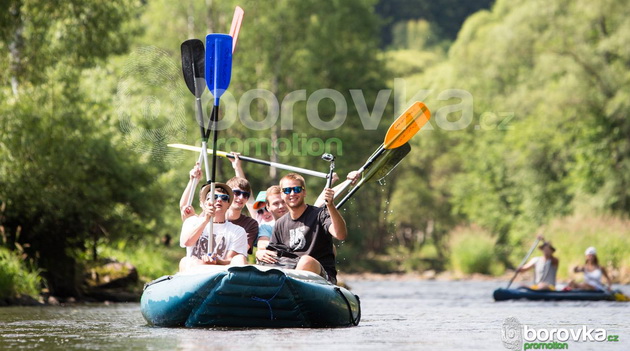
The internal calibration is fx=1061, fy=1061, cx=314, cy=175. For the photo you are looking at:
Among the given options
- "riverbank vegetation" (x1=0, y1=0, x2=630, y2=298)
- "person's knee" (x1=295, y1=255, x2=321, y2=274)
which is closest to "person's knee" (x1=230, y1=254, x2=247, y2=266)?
"person's knee" (x1=295, y1=255, x2=321, y2=274)

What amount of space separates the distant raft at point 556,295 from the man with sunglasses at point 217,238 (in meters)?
8.34

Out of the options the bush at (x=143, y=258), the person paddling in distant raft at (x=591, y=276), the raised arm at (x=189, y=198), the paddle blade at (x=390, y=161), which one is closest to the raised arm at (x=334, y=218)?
the raised arm at (x=189, y=198)

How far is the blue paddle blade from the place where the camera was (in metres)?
9.73

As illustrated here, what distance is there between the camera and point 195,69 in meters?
10.1

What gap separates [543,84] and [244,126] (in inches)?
356

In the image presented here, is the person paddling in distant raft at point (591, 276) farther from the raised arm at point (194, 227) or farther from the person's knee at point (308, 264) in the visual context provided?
the raised arm at point (194, 227)

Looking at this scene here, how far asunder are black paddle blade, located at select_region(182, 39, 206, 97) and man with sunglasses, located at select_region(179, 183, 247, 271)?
157 cm

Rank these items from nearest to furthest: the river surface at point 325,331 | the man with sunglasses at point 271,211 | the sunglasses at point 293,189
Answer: the river surface at point 325,331 < the sunglasses at point 293,189 < the man with sunglasses at point 271,211

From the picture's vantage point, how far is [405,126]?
35.1 feet

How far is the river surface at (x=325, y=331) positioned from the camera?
7.74 metres

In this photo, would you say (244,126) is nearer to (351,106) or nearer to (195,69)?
(351,106)

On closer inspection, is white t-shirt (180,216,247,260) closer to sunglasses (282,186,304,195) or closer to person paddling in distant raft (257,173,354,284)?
person paddling in distant raft (257,173,354,284)

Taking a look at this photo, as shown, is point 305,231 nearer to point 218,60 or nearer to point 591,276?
point 218,60

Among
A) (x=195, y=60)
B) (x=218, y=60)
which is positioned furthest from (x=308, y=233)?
(x=195, y=60)
